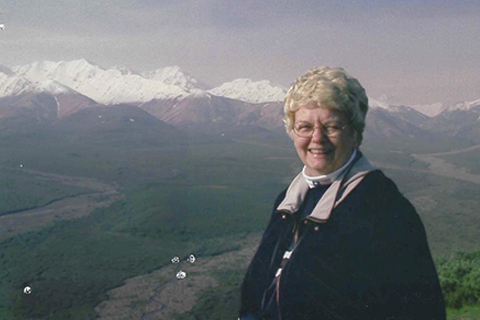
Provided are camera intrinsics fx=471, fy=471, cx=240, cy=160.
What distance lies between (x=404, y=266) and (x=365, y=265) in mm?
102

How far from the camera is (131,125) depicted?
106125 millimetres

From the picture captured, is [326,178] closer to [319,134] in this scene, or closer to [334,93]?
[319,134]

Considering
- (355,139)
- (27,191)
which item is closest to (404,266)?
(355,139)

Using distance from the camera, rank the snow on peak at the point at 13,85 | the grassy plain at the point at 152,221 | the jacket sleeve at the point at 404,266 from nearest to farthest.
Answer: the jacket sleeve at the point at 404,266, the grassy plain at the point at 152,221, the snow on peak at the point at 13,85

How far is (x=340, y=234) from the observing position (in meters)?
1.34

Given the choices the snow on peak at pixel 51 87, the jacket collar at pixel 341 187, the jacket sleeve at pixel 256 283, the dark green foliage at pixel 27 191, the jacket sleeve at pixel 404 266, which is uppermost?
the jacket collar at pixel 341 187

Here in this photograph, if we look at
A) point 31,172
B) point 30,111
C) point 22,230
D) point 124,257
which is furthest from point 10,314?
point 30,111

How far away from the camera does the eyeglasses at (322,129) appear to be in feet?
4.59

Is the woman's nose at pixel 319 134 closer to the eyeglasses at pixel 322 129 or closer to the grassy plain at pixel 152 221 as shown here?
the eyeglasses at pixel 322 129

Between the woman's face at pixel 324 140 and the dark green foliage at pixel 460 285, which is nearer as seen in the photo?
the woman's face at pixel 324 140

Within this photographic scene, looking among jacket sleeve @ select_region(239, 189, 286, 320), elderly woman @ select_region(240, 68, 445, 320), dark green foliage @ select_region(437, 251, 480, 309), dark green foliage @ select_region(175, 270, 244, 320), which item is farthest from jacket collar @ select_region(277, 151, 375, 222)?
dark green foliage @ select_region(175, 270, 244, 320)

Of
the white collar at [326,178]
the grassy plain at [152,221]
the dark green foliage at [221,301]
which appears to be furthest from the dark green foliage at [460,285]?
the dark green foliage at [221,301]

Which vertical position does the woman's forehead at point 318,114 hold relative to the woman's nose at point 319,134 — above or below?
above

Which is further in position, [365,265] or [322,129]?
[322,129]
